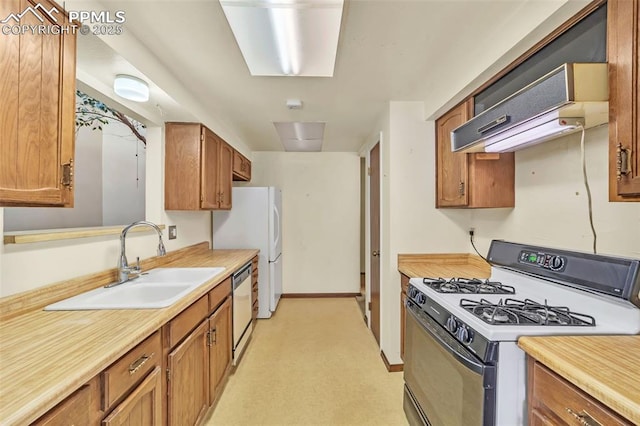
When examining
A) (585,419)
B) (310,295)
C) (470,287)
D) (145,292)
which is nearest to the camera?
(585,419)

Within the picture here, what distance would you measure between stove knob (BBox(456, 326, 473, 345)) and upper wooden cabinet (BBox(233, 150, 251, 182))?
296 centimetres

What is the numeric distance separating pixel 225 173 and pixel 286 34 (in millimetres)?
1944

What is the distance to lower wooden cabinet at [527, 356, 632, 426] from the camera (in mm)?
781

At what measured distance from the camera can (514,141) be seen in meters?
1.65

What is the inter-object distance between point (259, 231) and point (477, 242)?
2370mm

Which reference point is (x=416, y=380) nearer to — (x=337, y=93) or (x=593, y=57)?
(x=593, y=57)

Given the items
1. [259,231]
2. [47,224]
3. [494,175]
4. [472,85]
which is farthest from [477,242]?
[47,224]

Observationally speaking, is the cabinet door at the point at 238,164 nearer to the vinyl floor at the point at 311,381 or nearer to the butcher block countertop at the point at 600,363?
the vinyl floor at the point at 311,381

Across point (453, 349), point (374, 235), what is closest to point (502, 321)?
point (453, 349)

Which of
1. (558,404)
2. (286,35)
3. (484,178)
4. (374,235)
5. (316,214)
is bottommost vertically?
(558,404)

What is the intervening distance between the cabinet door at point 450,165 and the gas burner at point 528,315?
959 millimetres

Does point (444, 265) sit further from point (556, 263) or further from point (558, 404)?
point (558, 404)

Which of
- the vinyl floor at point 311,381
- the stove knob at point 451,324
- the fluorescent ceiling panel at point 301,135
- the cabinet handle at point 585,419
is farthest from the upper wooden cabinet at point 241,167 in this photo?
the cabinet handle at point 585,419

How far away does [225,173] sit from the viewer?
317cm
